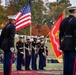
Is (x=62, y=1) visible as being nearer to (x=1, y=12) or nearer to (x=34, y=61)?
(x=1, y=12)

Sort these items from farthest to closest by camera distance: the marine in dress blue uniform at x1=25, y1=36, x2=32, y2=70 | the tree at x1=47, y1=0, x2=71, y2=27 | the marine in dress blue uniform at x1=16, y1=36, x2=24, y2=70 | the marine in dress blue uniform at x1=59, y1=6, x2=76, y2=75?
the tree at x1=47, y1=0, x2=71, y2=27
the marine in dress blue uniform at x1=25, y1=36, x2=32, y2=70
the marine in dress blue uniform at x1=16, y1=36, x2=24, y2=70
the marine in dress blue uniform at x1=59, y1=6, x2=76, y2=75

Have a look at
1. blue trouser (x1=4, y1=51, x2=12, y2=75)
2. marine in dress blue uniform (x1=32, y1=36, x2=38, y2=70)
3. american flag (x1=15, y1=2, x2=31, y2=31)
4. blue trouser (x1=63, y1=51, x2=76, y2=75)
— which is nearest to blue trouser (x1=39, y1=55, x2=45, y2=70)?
marine in dress blue uniform (x1=32, y1=36, x2=38, y2=70)

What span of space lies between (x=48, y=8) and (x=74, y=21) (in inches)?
2481

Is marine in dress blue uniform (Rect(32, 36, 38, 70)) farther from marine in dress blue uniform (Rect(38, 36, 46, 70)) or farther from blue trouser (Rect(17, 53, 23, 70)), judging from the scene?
blue trouser (Rect(17, 53, 23, 70))

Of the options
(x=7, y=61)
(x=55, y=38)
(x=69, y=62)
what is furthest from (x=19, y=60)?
(x=69, y=62)

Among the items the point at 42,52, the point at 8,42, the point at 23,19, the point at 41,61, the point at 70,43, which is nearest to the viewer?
the point at 70,43

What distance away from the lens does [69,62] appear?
8.27m

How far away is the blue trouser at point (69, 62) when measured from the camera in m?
8.21

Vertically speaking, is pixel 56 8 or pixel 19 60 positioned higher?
pixel 56 8

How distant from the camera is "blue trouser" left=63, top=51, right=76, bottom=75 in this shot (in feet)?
26.9

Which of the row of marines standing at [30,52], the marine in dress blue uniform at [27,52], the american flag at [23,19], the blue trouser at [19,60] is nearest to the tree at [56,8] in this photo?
the american flag at [23,19]

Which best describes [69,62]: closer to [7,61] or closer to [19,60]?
[7,61]

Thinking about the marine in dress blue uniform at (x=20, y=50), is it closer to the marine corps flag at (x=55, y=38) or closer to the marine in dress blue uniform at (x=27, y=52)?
the marine in dress blue uniform at (x=27, y=52)

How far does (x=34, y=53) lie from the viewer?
52.7ft
